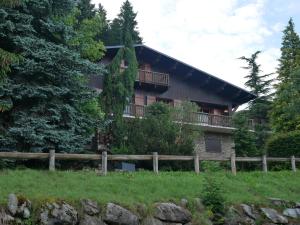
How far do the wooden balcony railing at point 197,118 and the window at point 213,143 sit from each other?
41.0 inches

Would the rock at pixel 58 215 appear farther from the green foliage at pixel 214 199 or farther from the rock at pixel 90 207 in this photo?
the green foliage at pixel 214 199

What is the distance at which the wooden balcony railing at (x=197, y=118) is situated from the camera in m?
28.5

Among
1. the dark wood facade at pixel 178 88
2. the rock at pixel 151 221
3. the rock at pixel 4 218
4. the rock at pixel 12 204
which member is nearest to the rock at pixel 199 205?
the rock at pixel 151 221

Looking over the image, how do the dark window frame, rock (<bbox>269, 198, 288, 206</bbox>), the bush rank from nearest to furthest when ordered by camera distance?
rock (<bbox>269, 198, 288, 206</bbox>), the bush, the dark window frame

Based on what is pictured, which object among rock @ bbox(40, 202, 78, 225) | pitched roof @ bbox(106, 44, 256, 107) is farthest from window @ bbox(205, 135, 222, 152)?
rock @ bbox(40, 202, 78, 225)

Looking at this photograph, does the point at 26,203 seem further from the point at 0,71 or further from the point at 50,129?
the point at 50,129

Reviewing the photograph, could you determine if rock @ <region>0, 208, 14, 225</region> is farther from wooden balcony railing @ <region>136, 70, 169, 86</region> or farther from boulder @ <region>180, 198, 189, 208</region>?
wooden balcony railing @ <region>136, 70, 169, 86</region>

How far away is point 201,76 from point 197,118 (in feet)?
31.5

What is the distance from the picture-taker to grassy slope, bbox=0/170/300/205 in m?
15.0

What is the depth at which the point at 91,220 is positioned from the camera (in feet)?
46.2

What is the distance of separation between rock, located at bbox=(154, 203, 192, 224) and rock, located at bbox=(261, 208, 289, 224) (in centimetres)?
339

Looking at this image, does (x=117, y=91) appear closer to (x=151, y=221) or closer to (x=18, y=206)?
(x=151, y=221)

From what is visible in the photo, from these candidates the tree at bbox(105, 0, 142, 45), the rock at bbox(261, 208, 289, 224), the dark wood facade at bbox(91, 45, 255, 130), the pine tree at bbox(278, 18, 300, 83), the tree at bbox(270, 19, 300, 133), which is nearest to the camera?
the rock at bbox(261, 208, 289, 224)

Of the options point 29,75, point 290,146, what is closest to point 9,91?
point 29,75
